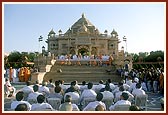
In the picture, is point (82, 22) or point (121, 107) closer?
point (121, 107)

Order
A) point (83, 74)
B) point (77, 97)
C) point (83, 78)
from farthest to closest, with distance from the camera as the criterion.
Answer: point (83, 74), point (83, 78), point (77, 97)

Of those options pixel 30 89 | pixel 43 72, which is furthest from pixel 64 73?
pixel 30 89

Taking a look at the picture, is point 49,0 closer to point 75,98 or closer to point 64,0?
point 64,0

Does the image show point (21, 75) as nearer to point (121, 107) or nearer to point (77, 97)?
point (77, 97)

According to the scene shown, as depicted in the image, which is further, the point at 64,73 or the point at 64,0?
the point at 64,73

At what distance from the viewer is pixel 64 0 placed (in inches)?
294

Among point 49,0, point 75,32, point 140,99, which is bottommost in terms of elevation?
point 140,99

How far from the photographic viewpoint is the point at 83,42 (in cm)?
5506

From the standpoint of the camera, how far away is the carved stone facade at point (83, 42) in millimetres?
55000

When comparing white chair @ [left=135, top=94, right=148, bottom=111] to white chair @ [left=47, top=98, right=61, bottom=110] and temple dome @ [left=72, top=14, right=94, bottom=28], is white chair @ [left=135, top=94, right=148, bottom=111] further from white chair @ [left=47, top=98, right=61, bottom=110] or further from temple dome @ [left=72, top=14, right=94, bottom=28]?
temple dome @ [left=72, top=14, right=94, bottom=28]

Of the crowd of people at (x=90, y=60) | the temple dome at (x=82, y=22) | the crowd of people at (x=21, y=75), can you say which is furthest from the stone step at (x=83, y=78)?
the temple dome at (x=82, y=22)

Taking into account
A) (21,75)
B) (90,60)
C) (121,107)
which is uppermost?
(90,60)

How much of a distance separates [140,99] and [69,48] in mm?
46945

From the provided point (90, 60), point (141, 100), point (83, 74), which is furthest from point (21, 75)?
point (141, 100)
